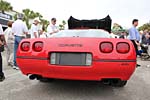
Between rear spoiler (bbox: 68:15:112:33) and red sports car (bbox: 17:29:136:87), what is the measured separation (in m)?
4.04

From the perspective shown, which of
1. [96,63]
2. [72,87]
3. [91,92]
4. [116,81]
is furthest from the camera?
[72,87]

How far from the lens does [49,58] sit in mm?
4164

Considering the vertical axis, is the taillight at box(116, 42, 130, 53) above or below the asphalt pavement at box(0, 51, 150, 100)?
above

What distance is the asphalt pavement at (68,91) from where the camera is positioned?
4266 mm

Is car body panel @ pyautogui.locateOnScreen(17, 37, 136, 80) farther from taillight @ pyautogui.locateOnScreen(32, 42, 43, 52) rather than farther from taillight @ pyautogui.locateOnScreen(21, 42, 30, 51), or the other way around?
taillight @ pyautogui.locateOnScreen(21, 42, 30, 51)

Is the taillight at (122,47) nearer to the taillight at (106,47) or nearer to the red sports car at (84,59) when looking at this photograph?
the red sports car at (84,59)

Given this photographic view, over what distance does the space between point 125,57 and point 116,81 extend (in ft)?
1.59

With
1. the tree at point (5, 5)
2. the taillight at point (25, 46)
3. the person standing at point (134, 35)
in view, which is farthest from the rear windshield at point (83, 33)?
the tree at point (5, 5)

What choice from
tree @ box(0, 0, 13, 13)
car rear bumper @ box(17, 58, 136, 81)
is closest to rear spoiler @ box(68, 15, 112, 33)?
car rear bumper @ box(17, 58, 136, 81)

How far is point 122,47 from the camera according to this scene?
13.6ft

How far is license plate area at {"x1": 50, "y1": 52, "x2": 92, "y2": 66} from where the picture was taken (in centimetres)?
404

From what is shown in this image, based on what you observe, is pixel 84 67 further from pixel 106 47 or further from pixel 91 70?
pixel 106 47

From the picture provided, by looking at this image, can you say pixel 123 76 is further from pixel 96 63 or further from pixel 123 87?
pixel 123 87

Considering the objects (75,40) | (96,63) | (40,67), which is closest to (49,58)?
(40,67)
